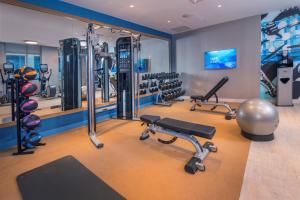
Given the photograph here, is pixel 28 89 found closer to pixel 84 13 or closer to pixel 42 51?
pixel 42 51

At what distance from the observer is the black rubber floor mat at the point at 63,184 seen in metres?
1.45

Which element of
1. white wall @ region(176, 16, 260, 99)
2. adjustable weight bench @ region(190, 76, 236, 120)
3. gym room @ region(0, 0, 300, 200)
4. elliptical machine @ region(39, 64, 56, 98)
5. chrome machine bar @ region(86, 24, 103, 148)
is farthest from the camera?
white wall @ region(176, 16, 260, 99)

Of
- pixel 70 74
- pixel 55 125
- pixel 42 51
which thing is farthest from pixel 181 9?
pixel 55 125

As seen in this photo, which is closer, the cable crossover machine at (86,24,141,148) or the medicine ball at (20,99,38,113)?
the medicine ball at (20,99,38,113)

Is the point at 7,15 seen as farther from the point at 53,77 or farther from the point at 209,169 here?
the point at 209,169

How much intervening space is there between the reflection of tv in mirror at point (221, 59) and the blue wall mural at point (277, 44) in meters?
0.85

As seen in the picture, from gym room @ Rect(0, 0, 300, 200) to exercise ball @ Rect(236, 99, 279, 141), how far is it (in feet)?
0.06

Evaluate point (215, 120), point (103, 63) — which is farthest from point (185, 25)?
point (215, 120)

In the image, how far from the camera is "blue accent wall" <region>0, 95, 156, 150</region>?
256cm

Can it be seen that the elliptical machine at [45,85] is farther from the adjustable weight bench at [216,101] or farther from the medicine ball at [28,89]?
the adjustable weight bench at [216,101]

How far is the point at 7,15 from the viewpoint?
3645 mm

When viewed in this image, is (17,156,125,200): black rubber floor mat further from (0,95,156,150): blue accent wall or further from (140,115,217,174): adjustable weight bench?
(0,95,156,150): blue accent wall

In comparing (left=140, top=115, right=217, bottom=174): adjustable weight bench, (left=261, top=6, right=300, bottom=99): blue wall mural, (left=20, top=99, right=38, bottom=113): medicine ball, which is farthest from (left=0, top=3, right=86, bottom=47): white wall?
(left=261, top=6, right=300, bottom=99): blue wall mural

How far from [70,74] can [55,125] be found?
1.25 m
